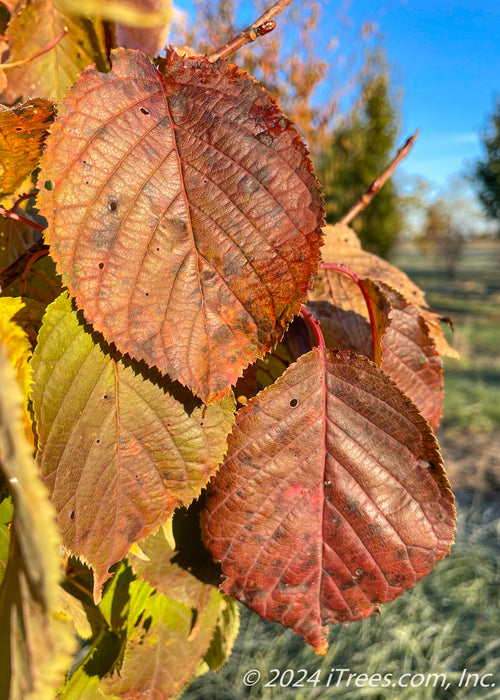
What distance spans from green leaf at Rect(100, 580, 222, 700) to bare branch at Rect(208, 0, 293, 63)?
20.4 inches

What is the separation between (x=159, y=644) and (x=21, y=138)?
20.9 inches

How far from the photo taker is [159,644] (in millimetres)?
591

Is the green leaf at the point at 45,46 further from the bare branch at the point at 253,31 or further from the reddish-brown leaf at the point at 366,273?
the reddish-brown leaf at the point at 366,273

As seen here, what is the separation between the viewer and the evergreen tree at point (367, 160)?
746cm

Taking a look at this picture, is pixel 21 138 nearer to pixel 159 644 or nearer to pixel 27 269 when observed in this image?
pixel 27 269

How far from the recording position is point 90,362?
389 millimetres

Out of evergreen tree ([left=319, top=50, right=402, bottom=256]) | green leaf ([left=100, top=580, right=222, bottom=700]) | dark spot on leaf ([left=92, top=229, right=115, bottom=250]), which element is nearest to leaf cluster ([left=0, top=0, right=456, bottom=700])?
dark spot on leaf ([left=92, top=229, right=115, bottom=250])

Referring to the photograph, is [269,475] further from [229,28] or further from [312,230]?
[229,28]

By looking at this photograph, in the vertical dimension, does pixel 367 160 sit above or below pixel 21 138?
above

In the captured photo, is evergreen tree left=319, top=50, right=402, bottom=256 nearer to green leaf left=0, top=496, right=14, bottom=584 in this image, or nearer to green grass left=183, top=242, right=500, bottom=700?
green grass left=183, top=242, right=500, bottom=700

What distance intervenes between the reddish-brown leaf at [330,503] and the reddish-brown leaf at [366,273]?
19cm

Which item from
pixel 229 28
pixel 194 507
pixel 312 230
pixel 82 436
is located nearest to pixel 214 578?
pixel 194 507

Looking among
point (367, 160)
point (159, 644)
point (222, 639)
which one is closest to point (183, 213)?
point (159, 644)

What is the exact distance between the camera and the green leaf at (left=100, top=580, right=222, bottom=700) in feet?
1.88
